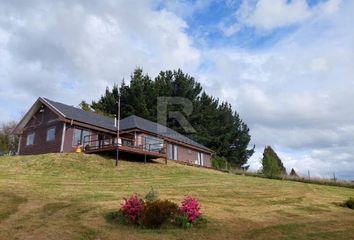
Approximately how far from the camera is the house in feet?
115

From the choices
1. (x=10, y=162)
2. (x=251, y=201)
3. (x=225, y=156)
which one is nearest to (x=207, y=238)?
(x=251, y=201)

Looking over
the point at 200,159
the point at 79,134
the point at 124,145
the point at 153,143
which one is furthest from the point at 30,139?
the point at 200,159

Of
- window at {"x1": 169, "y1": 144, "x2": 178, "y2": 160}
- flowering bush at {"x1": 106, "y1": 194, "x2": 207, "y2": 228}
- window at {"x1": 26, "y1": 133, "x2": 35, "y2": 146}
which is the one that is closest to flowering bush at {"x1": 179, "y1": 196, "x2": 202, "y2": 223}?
flowering bush at {"x1": 106, "y1": 194, "x2": 207, "y2": 228}

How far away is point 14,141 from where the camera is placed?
196ft

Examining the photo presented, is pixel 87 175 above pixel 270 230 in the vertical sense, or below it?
above

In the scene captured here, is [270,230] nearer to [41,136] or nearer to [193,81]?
[41,136]

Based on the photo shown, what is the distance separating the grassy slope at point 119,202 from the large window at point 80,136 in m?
4.51

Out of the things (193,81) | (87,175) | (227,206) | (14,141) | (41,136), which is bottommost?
(227,206)

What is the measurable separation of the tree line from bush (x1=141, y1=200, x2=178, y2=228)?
4332 cm

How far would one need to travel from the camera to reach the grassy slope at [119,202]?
43.6ft

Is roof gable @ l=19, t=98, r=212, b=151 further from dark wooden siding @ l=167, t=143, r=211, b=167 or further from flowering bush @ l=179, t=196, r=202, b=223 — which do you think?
flowering bush @ l=179, t=196, r=202, b=223

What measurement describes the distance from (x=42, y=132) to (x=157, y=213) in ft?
89.0

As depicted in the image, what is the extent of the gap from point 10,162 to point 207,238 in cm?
2342

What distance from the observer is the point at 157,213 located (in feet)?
45.6
